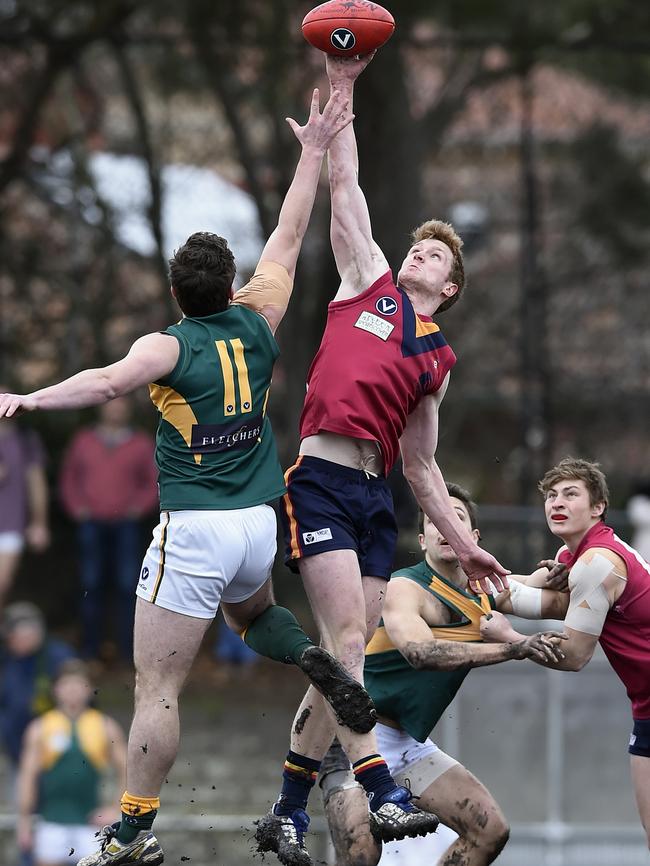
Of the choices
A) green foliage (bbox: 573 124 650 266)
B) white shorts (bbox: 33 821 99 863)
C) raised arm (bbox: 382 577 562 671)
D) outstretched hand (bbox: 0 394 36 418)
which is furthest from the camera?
green foliage (bbox: 573 124 650 266)

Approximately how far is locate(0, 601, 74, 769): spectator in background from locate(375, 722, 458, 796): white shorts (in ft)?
14.6

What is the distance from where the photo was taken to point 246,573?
652cm

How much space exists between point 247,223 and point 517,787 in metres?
5.60

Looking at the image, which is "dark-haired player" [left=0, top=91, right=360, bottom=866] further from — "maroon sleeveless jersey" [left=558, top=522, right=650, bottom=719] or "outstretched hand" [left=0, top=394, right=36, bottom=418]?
"maroon sleeveless jersey" [left=558, top=522, right=650, bottom=719]

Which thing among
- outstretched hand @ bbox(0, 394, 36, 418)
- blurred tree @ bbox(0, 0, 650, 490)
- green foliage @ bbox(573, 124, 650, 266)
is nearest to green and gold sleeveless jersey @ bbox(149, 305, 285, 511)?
outstretched hand @ bbox(0, 394, 36, 418)

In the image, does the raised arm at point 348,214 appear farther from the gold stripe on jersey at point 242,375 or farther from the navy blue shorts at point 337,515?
the navy blue shorts at point 337,515

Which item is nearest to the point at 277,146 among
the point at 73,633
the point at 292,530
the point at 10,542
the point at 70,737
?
the point at 10,542

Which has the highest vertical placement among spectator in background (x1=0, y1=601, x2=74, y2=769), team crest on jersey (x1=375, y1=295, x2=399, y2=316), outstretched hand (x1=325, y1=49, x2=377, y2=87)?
outstretched hand (x1=325, y1=49, x2=377, y2=87)

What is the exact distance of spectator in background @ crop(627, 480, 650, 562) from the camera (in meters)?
12.0

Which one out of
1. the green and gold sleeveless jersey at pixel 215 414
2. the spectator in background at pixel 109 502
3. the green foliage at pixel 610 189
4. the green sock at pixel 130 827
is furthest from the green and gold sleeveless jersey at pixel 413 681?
the green foliage at pixel 610 189

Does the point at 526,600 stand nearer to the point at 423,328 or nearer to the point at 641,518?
the point at 423,328

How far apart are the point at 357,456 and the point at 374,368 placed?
1.21ft

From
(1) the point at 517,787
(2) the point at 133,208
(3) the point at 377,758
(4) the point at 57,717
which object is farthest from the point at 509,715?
(2) the point at 133,208

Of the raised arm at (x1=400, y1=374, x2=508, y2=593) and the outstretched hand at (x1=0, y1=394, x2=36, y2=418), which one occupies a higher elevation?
the outstretched hand at (x1=0, y1=394, x2=36, y2=418)
